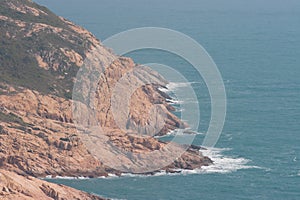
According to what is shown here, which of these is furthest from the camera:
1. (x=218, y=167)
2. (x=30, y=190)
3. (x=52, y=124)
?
(x=52, y=124)

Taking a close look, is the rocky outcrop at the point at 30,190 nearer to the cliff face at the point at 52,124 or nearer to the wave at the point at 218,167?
the wave at the point at 218,167

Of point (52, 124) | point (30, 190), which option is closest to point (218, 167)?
point (52, 124)

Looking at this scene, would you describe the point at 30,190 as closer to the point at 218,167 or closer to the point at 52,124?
the point at 52,124

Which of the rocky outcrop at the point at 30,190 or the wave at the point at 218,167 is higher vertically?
the wave at the point at 218,167

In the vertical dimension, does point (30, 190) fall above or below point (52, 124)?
below

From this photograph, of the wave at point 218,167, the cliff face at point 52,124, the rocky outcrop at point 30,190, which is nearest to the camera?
the rocky outcrop at point 30,190

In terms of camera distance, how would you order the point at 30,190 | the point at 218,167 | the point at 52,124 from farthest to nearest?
the point at 52,124
the point at 218,167
the point at 30,190

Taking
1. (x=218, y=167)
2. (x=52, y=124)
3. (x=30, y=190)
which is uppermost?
(x=52, y=124)

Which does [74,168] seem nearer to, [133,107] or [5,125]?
[5,125]

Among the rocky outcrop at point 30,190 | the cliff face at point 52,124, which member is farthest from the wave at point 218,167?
the rocky outcrop at point 30,190

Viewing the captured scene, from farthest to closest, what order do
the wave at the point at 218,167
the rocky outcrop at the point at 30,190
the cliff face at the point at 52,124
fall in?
the cliff face at the point at 52,124
the wave at the point at 218,167
the rocky outcrop at the point at 30,190

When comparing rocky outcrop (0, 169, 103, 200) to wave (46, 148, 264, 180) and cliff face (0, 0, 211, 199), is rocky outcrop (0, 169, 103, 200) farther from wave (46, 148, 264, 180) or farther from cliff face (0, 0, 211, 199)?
cliff face (0, 0, 211, 199)
